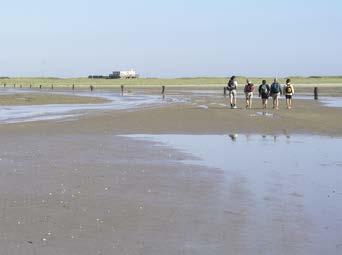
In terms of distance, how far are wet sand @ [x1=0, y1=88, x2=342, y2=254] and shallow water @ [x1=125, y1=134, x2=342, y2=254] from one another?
6 cm

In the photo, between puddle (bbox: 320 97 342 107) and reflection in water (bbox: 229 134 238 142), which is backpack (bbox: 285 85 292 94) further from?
reflection in water (bbox: 229 134 238 142)

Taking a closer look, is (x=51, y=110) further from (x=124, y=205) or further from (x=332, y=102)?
(x=124, y=205)

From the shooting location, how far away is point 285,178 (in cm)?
977

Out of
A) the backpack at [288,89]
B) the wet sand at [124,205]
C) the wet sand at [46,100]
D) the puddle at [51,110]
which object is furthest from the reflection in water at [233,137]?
the wet sand at [46,100]

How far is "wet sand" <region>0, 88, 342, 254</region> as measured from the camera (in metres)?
5.97

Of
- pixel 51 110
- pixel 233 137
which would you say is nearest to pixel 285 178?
pixel 233 137

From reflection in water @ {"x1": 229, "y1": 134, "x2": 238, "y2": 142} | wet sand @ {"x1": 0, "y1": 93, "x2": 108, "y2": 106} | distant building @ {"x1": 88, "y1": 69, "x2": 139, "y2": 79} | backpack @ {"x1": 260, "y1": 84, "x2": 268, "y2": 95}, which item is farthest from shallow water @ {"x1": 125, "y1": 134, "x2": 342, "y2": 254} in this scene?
distant building @ {"x1": 88, "y1": 69, "x2": 139, "y2": 79}

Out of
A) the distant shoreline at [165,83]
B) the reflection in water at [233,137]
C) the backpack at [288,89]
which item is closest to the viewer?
the reflection in water at [233,137]

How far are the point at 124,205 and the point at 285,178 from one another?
3.11 m

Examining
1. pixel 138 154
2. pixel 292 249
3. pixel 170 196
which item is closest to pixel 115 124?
pixel 138 154

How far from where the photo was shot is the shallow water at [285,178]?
253 inches

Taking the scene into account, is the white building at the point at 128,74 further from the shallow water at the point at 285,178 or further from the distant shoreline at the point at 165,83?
the shallow water at the point at 285,178

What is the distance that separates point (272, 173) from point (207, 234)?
4.18m

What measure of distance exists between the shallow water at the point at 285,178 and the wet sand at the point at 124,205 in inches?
2.3
